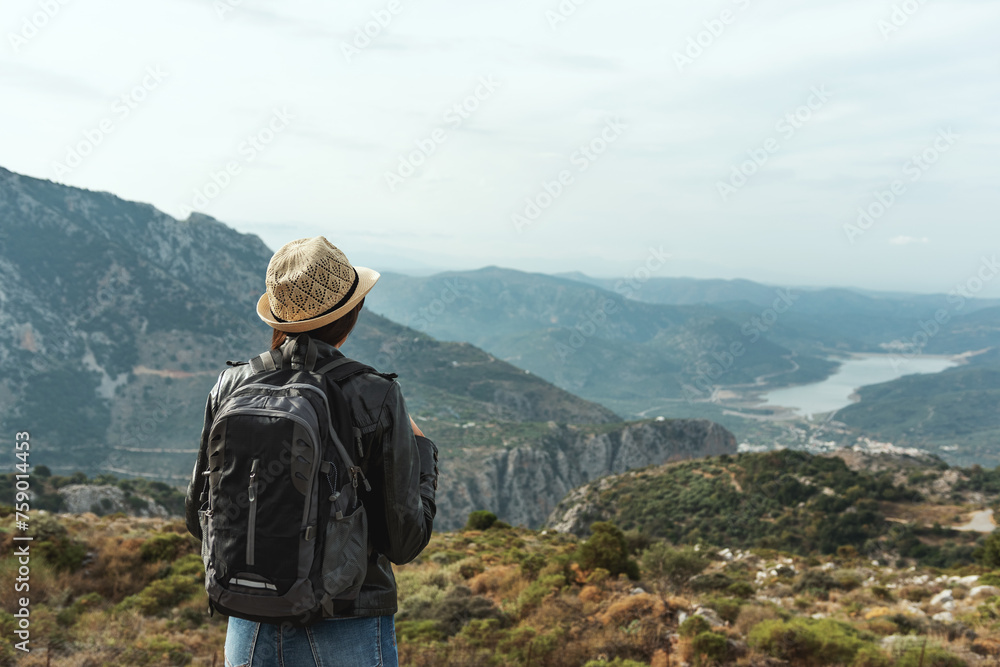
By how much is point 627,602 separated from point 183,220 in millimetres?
130416

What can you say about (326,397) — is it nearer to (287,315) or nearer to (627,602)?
(287,315)

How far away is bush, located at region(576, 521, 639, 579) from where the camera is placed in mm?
8336

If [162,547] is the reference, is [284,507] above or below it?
above

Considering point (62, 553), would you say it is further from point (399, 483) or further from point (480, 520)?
point (480, 520)

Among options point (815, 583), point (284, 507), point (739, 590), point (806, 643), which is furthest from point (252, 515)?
point (815, 583)

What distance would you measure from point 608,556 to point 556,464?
217 ft

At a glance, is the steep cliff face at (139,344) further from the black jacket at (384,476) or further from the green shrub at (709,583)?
the black jacket at (384,476)

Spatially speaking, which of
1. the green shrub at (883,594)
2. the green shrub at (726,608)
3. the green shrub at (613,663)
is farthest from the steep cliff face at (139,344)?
the green shrub at (613,663)

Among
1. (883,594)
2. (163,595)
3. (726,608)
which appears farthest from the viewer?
(883,594)

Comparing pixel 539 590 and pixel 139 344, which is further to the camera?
pixel 139 344

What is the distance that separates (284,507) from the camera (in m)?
1.43

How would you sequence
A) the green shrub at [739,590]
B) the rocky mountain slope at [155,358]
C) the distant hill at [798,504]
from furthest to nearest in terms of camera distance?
the rocky mountain slope at [155,358], the distant hill at [798,504], the green shrub at [739,590]

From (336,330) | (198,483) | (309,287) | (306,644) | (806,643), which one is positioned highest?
(309,287)

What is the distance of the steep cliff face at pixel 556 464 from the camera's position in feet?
200
